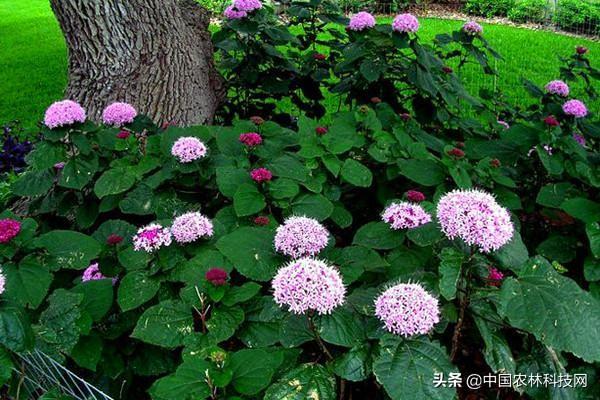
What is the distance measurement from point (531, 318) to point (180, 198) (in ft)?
5.60

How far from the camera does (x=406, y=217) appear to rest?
191 cm

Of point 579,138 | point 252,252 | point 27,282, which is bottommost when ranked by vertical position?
point 579,138

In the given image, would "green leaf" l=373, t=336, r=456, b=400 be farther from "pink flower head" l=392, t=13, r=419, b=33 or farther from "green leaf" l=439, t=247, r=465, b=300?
"pink flower head" l=392, t=13, r=419, b=33

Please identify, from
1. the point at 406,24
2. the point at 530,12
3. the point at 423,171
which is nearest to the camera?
the point at 423,171

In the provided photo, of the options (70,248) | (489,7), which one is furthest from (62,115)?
(489,7)

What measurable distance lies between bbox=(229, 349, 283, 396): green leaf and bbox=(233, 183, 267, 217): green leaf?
77 centimetres

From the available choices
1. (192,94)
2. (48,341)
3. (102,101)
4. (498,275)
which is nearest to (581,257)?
(498,275)

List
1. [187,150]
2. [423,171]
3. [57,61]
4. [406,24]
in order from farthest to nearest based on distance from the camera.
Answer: [57,61] → [406,24] → [423,171] → [187,150]

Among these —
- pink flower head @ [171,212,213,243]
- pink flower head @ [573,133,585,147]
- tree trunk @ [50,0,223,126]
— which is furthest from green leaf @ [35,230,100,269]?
pink flower head @ [573,133,585,147]

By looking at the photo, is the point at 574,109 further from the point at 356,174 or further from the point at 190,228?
the point at 190,228

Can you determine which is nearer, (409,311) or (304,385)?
(409,311)

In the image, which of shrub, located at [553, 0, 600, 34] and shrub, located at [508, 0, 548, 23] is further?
shrub, located at [508, 0, 548, 23]

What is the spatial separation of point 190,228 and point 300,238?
1.56 feet

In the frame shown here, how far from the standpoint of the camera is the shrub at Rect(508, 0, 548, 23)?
11625 mm
